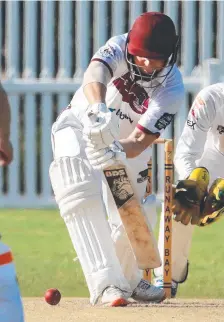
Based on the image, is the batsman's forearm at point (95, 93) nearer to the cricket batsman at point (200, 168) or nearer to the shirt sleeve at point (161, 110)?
the shirt sleeve at point (161, 110)

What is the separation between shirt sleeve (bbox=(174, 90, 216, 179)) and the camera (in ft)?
24.6

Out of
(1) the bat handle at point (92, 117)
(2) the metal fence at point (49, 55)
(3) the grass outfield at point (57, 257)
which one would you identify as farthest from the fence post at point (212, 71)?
(1) the bat handle at point (92, 117)

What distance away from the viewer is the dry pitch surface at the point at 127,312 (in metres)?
6.43

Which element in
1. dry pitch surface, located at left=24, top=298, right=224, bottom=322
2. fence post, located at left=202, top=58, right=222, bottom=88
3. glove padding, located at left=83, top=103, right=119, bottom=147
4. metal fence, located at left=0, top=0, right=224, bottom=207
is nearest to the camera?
dry pitch surface, located at left=24, top=298, right=224, bottom=322

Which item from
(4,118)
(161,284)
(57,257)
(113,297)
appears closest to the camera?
(4,118)

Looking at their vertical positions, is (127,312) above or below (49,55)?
above

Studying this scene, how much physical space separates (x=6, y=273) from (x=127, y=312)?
5.98 feet

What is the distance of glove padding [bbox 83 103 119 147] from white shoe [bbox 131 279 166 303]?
89cm

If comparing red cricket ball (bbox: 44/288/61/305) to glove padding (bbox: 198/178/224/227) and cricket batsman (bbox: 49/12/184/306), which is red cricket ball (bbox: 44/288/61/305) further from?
glove padding (bbox: 198/178/224/227)

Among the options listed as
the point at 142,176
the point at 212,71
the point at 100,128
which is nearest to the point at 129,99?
the point at 142,176

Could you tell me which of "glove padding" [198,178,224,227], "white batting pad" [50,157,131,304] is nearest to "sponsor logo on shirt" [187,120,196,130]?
"glove padding" [198,178,224,227]

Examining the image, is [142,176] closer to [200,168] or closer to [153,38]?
[200,168]

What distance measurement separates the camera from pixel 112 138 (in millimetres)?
6676

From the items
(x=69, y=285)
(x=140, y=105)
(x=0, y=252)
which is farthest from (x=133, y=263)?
(x=0, y=252)
